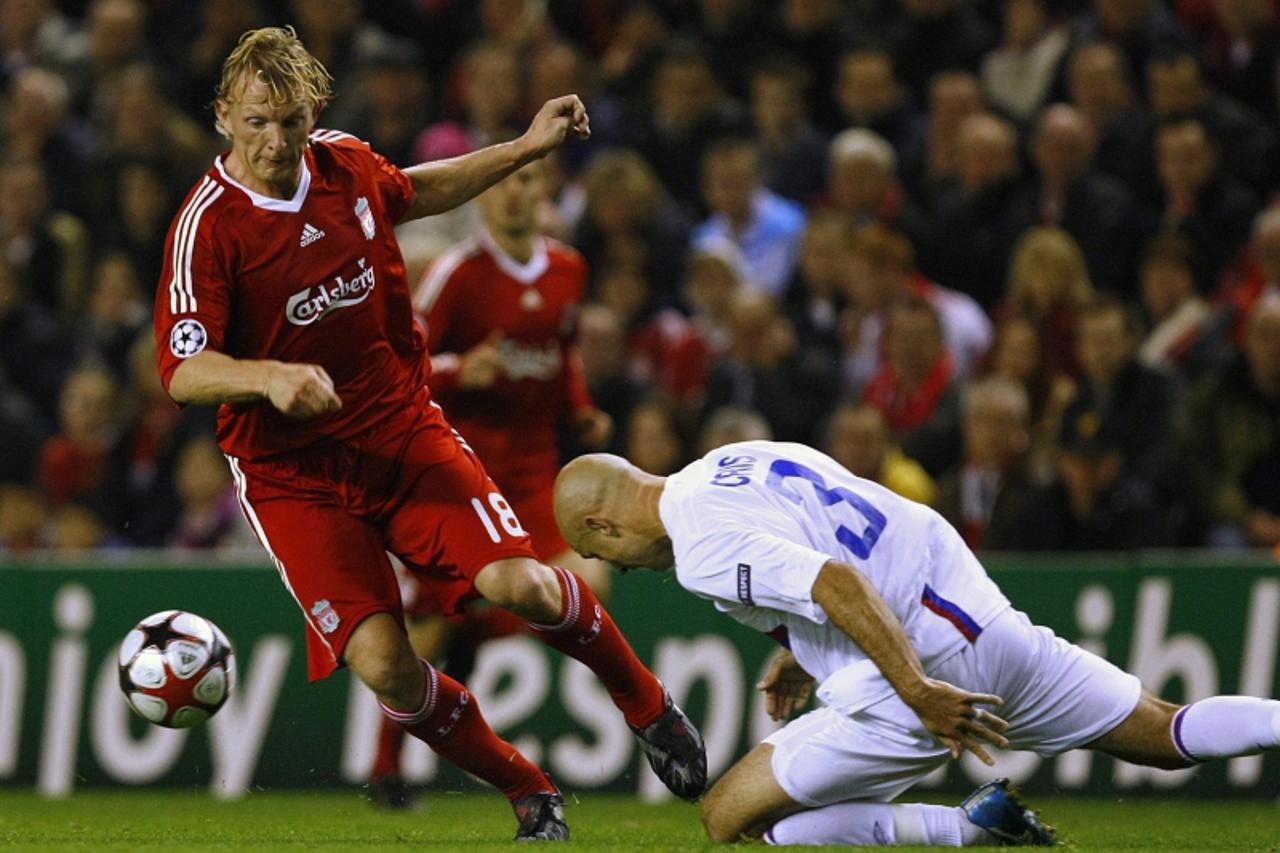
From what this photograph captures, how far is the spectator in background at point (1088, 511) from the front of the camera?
1004 centimetres

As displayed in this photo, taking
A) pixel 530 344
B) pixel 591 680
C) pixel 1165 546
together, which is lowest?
pixel 591 680

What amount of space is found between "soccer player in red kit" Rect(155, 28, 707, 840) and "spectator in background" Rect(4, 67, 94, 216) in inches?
286

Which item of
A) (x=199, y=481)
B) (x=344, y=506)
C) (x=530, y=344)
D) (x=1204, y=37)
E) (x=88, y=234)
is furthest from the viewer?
(x=88, y=234)

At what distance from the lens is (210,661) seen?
7.10 m

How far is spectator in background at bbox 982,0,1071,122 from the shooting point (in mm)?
12383

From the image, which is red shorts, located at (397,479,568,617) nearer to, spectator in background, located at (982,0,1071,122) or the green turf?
the green turf

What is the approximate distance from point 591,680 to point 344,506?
125 inches

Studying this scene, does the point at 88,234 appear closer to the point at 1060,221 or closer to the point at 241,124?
the point at 1060,221

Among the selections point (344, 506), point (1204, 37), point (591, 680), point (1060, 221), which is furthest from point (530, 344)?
point (1204, 37)

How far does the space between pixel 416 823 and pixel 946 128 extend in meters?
5.79

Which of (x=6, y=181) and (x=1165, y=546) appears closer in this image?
(x=1165, y=546)

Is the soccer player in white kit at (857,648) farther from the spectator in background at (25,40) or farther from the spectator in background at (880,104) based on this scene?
the spectator in background at (25,40)

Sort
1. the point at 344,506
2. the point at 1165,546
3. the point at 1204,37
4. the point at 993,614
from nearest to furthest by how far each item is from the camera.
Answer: the point at 993,614, the point at 344,506, the point at 1165,546, the point at 1204,37

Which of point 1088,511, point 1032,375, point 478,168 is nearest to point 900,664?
point 478,168
